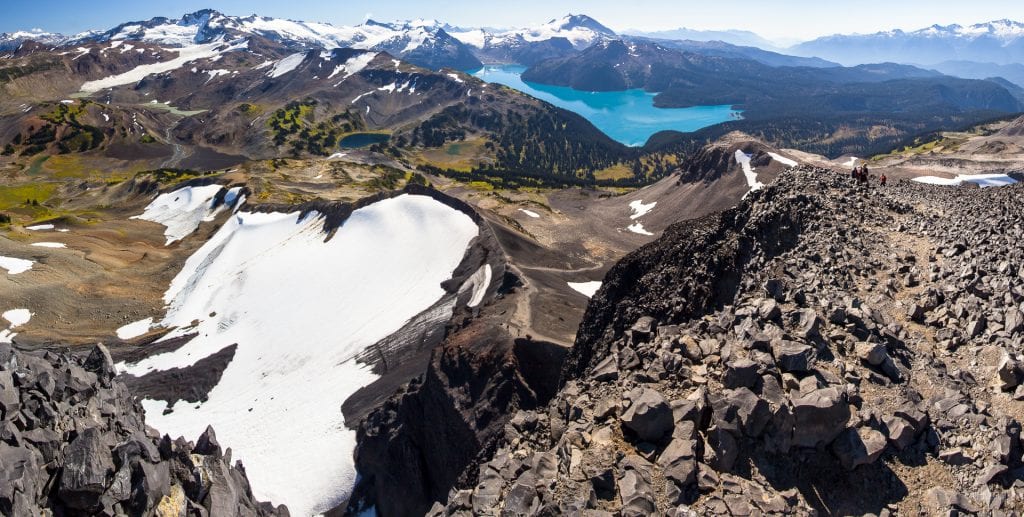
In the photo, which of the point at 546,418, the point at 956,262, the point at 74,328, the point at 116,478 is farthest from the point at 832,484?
the point at 74,328

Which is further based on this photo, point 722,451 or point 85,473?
point 85,473

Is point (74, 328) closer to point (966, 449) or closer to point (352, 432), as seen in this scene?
point (352, 432)

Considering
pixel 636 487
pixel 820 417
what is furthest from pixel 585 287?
pixel 636 487

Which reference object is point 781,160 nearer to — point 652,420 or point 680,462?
point 652,420

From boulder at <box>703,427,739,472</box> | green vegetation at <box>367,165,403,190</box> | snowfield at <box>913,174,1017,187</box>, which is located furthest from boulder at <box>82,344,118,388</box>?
snowfield at <box>913,174,1017,187</box>

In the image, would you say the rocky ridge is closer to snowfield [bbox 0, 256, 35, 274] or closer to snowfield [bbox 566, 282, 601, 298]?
snowfield [bbox 566, 282, 601, 298]

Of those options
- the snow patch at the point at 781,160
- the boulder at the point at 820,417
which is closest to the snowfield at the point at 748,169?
the snow patch at the point at 781,160
